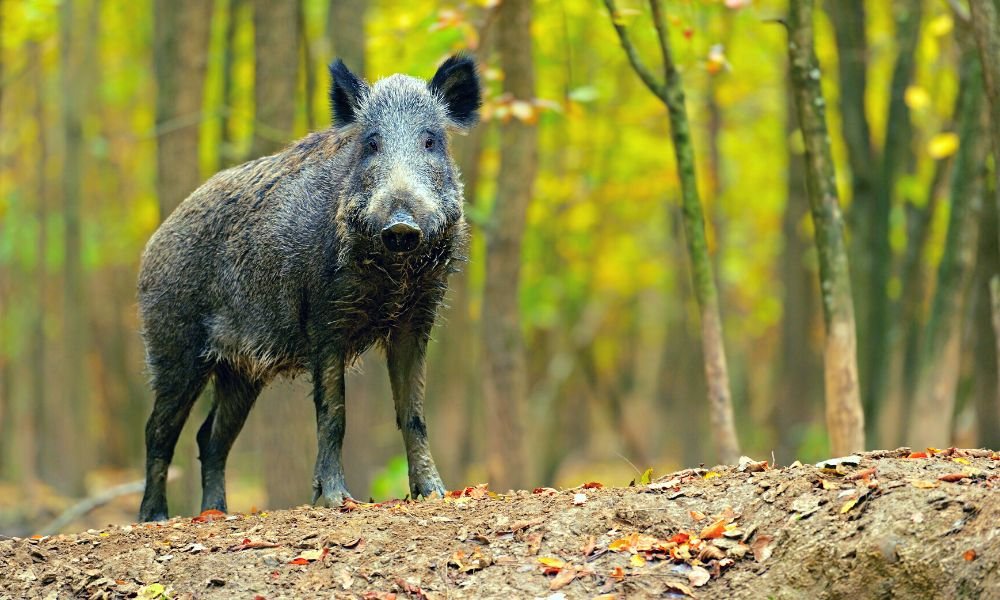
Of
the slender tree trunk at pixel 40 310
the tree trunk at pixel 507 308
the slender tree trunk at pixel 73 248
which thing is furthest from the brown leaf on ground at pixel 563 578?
the slender tree trunk at pixel 40 310

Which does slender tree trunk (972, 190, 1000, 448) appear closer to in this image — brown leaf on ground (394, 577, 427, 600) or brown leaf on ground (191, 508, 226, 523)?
brown leaf on ground (191, 508, 226, 523)

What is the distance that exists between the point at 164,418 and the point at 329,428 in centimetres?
172

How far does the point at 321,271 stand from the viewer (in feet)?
26.4

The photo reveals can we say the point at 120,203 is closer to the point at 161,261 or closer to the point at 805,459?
the point at 805,459

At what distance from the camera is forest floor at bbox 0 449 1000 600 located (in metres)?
5.44

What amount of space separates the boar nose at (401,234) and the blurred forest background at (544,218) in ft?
7.43

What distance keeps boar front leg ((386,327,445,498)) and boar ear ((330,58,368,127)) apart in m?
1.42

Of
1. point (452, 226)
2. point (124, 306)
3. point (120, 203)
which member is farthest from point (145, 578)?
point (120, 203)

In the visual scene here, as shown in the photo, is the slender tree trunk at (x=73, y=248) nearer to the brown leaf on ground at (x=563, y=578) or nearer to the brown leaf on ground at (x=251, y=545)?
the brown leaf on ground at (x=251, y=545)

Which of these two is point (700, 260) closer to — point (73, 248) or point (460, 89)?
point (460, 89)

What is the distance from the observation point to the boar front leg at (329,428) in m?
7.79

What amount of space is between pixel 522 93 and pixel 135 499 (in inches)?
477

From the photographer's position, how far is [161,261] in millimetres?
9133

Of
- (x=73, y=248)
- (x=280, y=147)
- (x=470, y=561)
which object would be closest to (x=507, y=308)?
(x=280, y=147)
